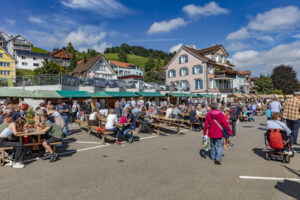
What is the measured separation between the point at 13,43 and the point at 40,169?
99.0 metres

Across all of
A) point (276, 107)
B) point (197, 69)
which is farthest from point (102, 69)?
point (276, 107)

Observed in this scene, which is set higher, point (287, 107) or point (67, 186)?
point (287, 107)

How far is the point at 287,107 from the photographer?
7316mm

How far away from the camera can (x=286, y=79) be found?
5697 centimetres

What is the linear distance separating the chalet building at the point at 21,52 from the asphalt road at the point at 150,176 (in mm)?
77834

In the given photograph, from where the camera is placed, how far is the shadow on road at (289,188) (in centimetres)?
384

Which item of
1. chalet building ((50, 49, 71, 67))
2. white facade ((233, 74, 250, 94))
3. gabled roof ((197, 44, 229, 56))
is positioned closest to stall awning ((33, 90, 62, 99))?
gabled roof ((197, 44, 229, 56))

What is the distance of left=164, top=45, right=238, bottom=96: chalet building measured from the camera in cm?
3875

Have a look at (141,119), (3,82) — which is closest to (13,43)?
(3,82)

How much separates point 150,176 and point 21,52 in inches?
3408

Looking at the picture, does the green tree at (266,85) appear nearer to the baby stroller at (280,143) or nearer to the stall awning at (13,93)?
the baby stroller at (280,143)

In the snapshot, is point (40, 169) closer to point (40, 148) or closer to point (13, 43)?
point (40, 148)

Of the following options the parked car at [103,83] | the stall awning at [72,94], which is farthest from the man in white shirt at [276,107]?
the parked car at [103,83]

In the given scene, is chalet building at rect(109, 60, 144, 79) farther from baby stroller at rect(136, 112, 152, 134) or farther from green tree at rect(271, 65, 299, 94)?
baby stroller at rect(136, 112, 152, 134)
